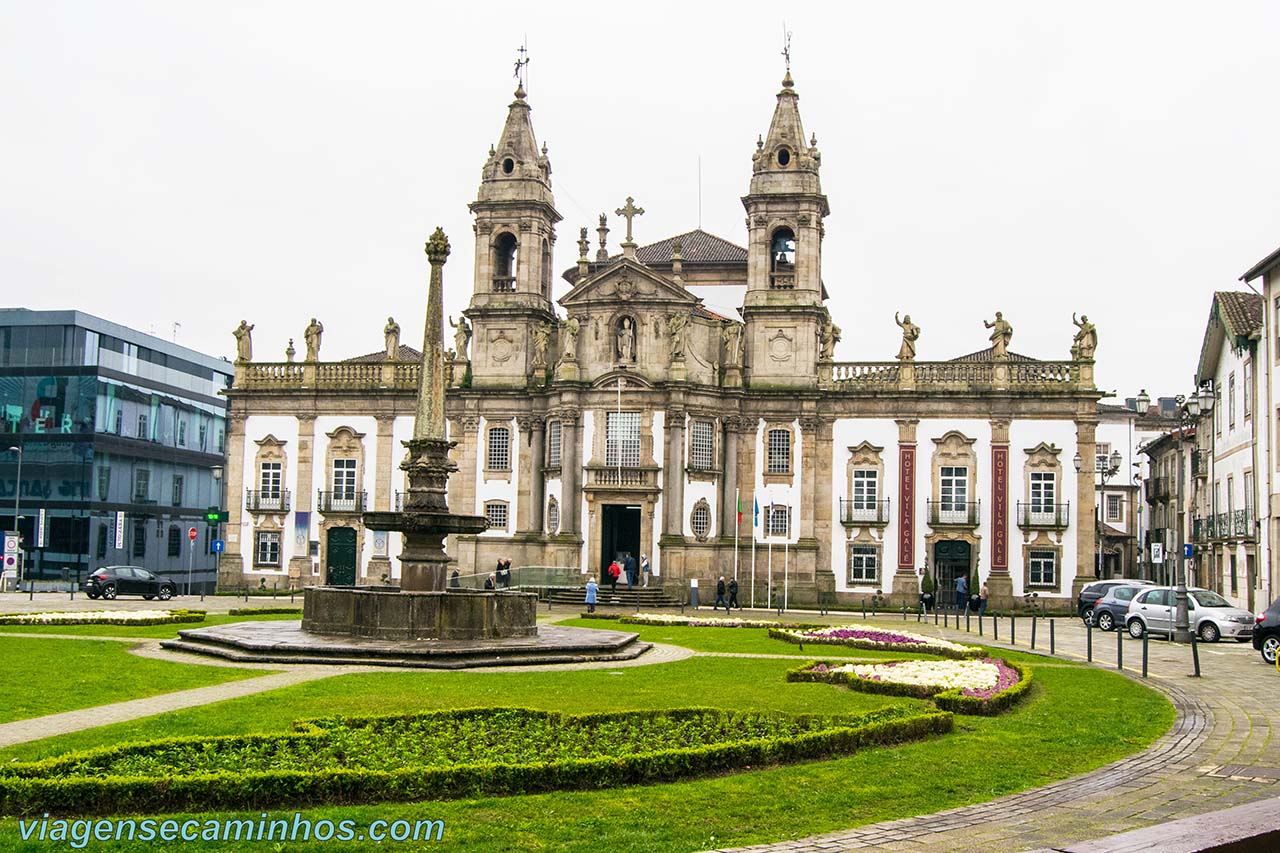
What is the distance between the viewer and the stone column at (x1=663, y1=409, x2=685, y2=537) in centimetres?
5241

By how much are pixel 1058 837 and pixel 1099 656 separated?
65.4 feet

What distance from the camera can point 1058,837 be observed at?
9.56 metres

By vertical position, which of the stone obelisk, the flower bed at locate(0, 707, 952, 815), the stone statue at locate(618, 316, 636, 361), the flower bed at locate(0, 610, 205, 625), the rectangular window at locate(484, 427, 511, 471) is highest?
the stone statue at locate(618, 316, 636, 361)

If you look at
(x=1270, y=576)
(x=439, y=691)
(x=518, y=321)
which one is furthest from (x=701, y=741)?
(x=518, y=321)

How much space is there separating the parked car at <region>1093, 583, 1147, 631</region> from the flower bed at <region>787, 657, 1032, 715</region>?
49.3 feet

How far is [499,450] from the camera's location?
55719mm

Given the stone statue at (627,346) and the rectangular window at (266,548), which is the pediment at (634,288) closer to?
the stone statue at (627,346)

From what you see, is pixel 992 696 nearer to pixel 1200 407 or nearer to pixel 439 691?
pixel 439 691

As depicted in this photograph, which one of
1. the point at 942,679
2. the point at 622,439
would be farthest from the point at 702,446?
the point at 942,679

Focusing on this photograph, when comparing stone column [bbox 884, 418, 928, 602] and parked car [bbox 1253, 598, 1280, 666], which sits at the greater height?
stone column [bbox 884, 418, 928, 602]

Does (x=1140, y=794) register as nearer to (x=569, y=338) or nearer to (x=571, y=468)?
(x=571, y=468)

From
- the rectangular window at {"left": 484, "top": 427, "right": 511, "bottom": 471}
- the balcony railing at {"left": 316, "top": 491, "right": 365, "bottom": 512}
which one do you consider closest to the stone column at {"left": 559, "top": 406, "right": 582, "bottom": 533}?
the rectangular window at {"left": 484, "top": 427, "right": 511, "bottom": 471}

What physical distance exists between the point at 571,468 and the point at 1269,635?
31.2 m

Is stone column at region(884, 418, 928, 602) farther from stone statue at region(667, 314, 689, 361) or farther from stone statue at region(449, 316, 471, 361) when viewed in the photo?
stone statue at region(449, 316, 471, 361)
